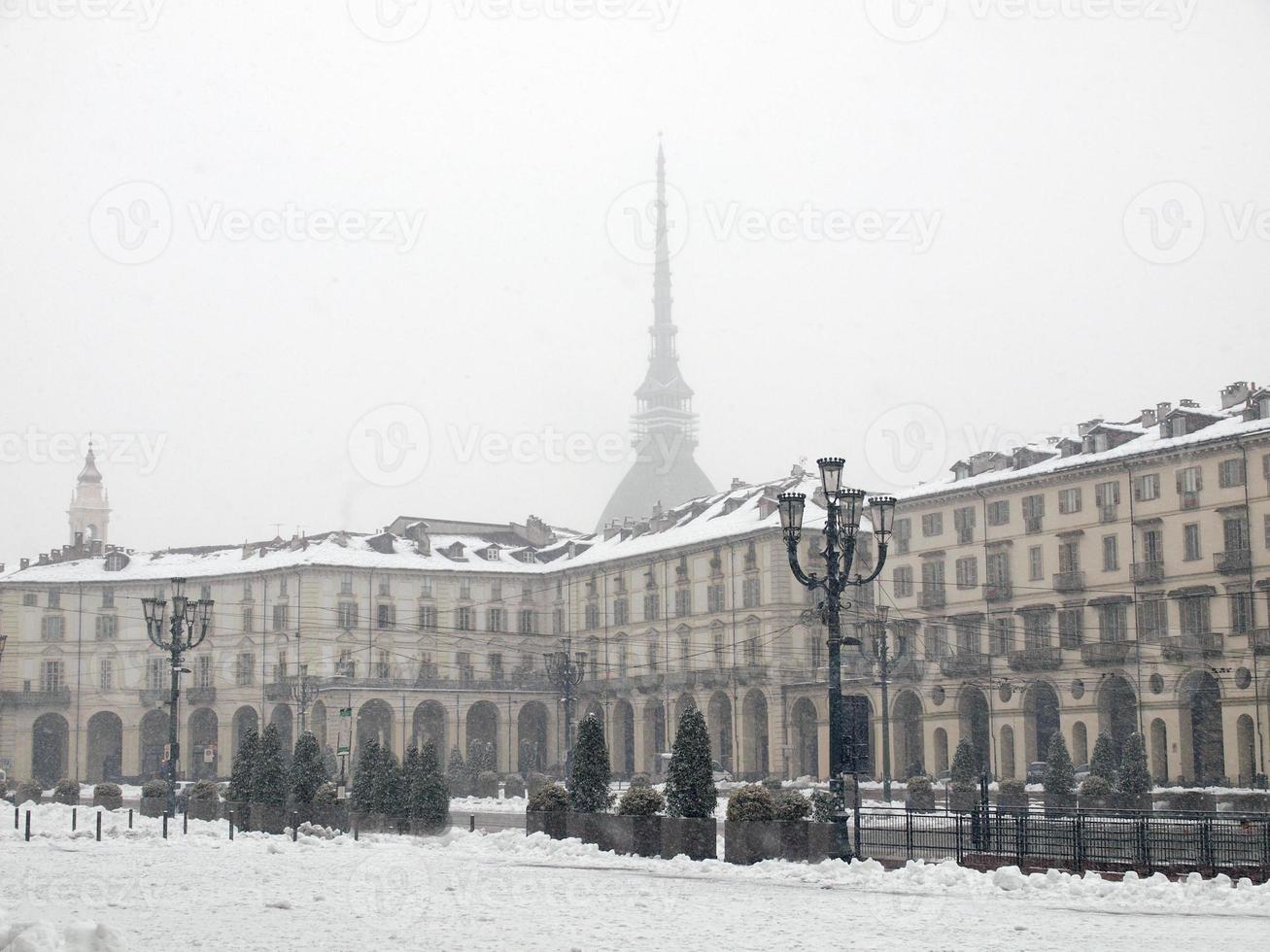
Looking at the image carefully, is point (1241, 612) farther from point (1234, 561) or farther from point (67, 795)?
point (67, 795)

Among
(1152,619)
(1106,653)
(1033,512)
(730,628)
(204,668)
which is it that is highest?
(1033,512)

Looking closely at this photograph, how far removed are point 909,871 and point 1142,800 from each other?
70.9ft

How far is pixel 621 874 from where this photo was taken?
85.6 feet

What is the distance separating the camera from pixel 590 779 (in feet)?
103

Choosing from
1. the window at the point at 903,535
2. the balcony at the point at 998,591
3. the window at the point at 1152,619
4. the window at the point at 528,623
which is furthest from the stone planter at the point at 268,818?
the window at the point at 528,623

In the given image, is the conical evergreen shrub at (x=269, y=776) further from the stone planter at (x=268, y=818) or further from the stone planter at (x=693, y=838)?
the stone planter at (x=693, y=838)

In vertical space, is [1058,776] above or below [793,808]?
below

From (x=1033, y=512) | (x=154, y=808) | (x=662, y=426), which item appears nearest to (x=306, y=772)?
(x=154, y=808)

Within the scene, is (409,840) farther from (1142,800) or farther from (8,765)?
(8,765)

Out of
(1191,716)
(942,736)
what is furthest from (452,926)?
(942,736)

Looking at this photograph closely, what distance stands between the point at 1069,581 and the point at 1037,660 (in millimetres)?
3408

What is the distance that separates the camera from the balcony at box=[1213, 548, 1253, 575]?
198 ft

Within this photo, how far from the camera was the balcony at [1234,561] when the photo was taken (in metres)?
60.4

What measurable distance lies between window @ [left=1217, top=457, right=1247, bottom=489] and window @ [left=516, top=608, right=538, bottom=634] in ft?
148
